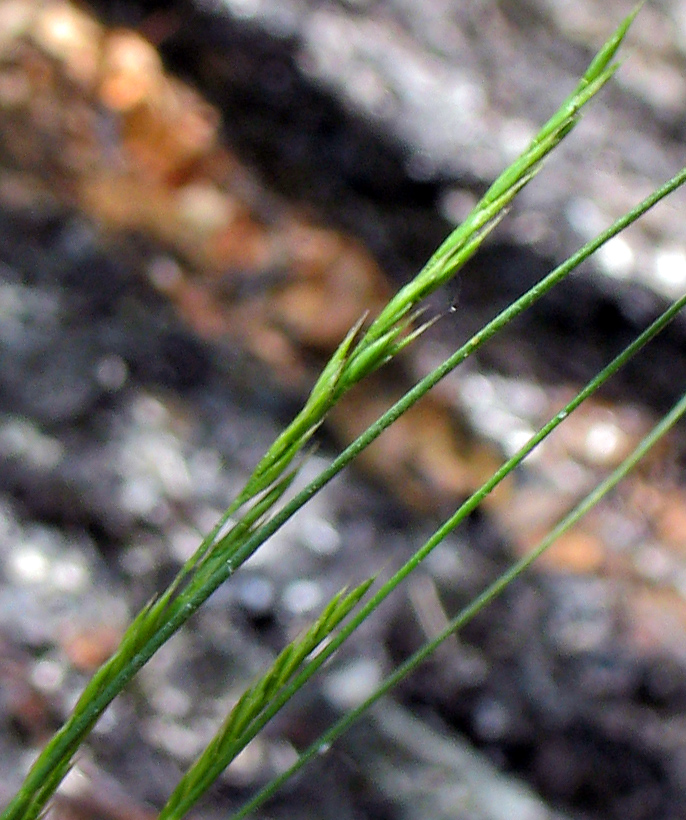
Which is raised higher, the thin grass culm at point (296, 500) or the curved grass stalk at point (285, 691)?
the thin grass culm at point (296, 500)

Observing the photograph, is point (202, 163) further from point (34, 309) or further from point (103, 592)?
point (103, 592)

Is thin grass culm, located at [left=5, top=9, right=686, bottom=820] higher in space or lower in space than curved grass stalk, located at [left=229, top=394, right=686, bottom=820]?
higher

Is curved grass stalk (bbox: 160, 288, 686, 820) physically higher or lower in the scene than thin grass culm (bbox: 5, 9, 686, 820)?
lower

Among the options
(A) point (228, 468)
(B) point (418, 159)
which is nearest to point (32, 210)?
(A) point (228, 468)

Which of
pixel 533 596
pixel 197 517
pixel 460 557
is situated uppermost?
pixel 197 517

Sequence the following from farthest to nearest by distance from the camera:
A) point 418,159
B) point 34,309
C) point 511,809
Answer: point 418,159 < point 34,309 < point 511,809

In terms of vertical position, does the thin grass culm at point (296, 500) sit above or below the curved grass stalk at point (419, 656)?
above

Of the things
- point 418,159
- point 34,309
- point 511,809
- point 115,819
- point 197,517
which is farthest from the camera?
point 418,159

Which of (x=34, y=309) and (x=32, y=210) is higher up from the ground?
(x=32, y=210)
